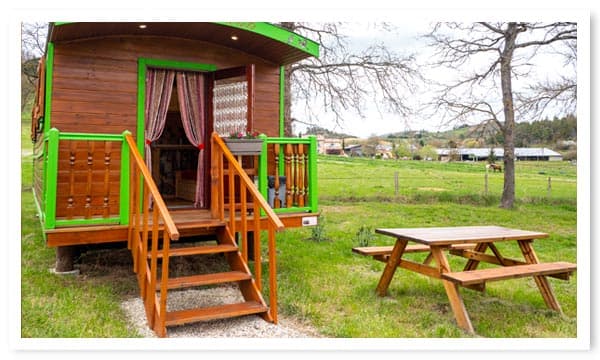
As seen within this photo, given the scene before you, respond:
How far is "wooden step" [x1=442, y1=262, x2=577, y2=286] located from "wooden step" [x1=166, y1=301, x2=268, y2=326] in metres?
1.46

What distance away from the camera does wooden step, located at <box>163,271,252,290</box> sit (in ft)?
11.9

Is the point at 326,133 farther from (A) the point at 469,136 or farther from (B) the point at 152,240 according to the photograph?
(B) the point at 152,240

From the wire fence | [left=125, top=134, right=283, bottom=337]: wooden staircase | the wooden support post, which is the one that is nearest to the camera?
[left=125, top=134, right=283, bottom=337]: wooden staircase

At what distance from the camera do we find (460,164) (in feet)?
40.0

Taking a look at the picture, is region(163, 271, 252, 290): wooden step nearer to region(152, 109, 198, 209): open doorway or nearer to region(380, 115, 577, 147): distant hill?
region(152, 109, 198, 209): open doorway

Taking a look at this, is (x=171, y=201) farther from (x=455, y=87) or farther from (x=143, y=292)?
(x=455, y=87)

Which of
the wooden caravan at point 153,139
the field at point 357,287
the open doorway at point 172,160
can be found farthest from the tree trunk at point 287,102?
the wooden caravan at point 153,139

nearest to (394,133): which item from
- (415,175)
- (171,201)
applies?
(415,175)

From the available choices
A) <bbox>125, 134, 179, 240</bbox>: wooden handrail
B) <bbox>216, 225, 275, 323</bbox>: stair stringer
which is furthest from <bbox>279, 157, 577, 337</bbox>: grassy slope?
<bbox>125, 134, 179, 240</bbox>: wooden handrail

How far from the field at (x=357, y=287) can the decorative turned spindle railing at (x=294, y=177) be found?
2.63 feet

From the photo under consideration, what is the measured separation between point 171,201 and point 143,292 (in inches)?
124

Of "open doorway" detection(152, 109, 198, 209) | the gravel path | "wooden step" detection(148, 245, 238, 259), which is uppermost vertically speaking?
"open doorway" detection(152, 109, 198, 209)

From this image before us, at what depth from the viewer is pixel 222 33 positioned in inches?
206

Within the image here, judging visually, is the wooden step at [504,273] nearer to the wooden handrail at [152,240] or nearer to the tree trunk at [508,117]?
the wooden handrail at [152,240]
